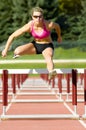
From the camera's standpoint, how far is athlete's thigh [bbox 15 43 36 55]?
11464 millimetres

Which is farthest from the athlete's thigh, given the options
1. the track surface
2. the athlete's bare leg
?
the track surface

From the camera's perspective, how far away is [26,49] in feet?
37.9

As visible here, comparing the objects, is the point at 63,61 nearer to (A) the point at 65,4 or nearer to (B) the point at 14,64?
(B) the point at 14,64

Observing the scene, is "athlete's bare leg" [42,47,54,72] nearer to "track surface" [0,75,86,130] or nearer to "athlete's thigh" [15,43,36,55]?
"athlete's thigh" [15,43,36,55]

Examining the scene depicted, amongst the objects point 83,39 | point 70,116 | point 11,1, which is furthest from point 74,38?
point 70,116

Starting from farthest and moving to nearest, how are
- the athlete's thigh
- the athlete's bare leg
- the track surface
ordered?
the athlete's thigh → the athlete's bare leg → the track surface
